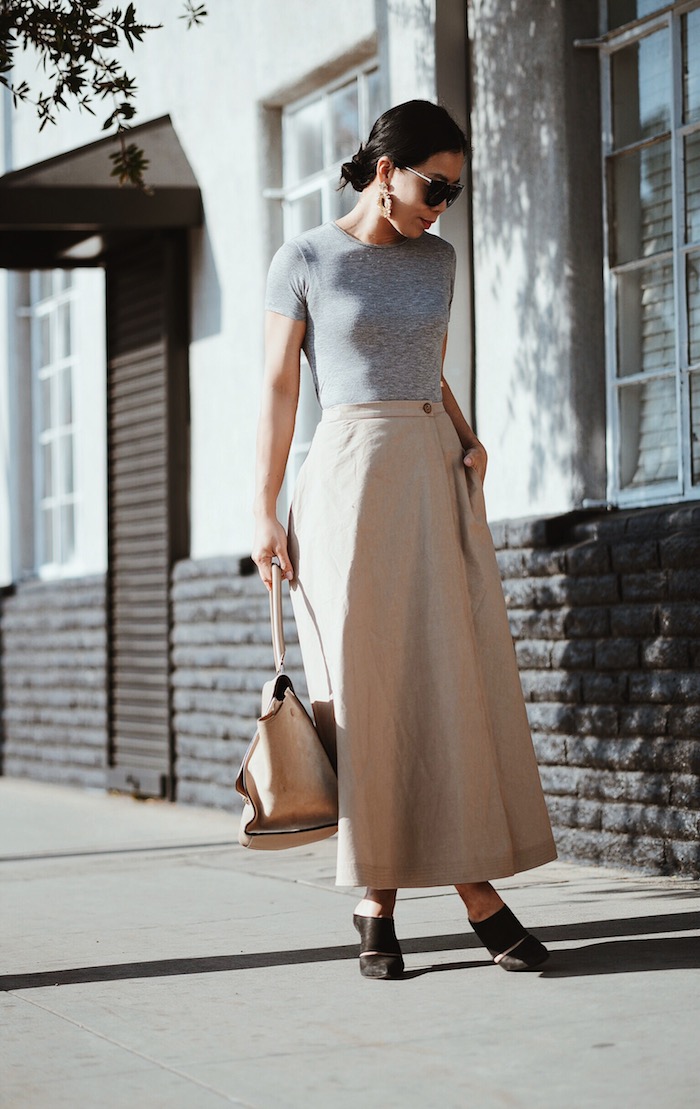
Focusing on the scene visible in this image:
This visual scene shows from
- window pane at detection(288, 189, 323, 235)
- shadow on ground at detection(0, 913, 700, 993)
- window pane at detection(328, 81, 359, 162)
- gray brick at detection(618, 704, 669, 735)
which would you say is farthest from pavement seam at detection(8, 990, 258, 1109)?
window pane at detection(288, 189, 323, 235)

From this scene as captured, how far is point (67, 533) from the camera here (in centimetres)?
1178

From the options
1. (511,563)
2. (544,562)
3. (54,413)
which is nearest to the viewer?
(544,562)

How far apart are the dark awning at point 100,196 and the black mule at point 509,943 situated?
5.83 metres

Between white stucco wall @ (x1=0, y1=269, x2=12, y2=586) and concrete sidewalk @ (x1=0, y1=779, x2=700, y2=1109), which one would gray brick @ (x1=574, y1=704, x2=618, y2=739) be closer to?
concrete sidewalk @ (x1=0, y1=779, x2=700, y2=1109)

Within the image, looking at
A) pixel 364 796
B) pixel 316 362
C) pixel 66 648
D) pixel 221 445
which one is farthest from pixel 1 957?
pixel 66 648

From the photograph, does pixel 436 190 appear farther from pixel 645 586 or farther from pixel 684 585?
pixel 645 586

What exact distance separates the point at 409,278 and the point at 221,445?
4988mm

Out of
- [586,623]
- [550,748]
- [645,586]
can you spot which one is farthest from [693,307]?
[550,748]

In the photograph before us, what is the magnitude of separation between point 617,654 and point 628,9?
2430 millimetres

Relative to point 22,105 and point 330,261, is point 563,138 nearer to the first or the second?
point 330,261

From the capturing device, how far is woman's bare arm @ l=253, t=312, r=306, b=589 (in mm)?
4215

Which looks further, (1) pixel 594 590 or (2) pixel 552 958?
(1) pixel 594 590

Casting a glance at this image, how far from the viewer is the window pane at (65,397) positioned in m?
11.7

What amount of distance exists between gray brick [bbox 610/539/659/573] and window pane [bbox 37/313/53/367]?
7.13 m
